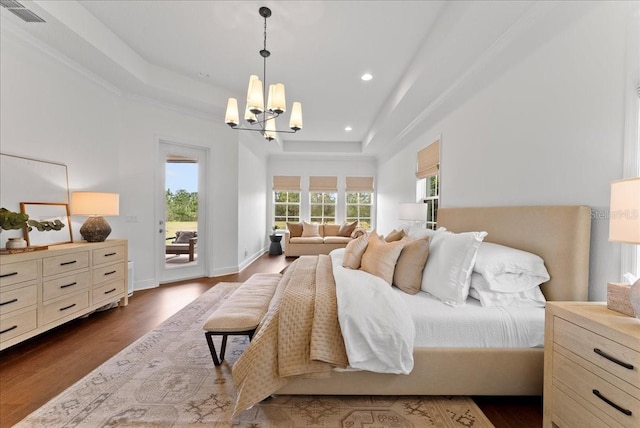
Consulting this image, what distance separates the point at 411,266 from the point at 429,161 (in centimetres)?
261

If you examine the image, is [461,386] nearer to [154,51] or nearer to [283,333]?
[283,333]

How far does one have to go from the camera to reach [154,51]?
3164 mm

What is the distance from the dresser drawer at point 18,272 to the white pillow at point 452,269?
3146 millimetres

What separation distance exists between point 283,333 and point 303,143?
6.24 m

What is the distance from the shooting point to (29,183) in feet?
8.29

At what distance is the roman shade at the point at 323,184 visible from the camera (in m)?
7.81

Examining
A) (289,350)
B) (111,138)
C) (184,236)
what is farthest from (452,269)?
(111,138)

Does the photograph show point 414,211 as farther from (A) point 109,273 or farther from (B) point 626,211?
(A) point 109,273

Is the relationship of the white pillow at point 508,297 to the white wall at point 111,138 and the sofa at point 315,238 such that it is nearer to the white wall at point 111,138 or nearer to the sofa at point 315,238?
the white wall at point 111,138

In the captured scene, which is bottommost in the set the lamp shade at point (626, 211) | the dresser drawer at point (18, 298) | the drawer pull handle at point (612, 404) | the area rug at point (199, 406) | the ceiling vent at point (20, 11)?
the area rug at point (199, 406)

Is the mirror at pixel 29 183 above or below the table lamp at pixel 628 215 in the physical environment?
above

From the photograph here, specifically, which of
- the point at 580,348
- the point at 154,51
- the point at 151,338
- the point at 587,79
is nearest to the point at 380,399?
the point at 580,348

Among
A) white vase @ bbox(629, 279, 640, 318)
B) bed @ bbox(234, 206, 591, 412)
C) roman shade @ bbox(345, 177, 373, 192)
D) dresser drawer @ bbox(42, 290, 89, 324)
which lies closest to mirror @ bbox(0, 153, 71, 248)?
dresser drawer @ bbox(42, 290, 89, 324)

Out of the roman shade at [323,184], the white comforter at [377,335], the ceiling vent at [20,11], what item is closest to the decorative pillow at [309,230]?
the roman shade at [323,184]
